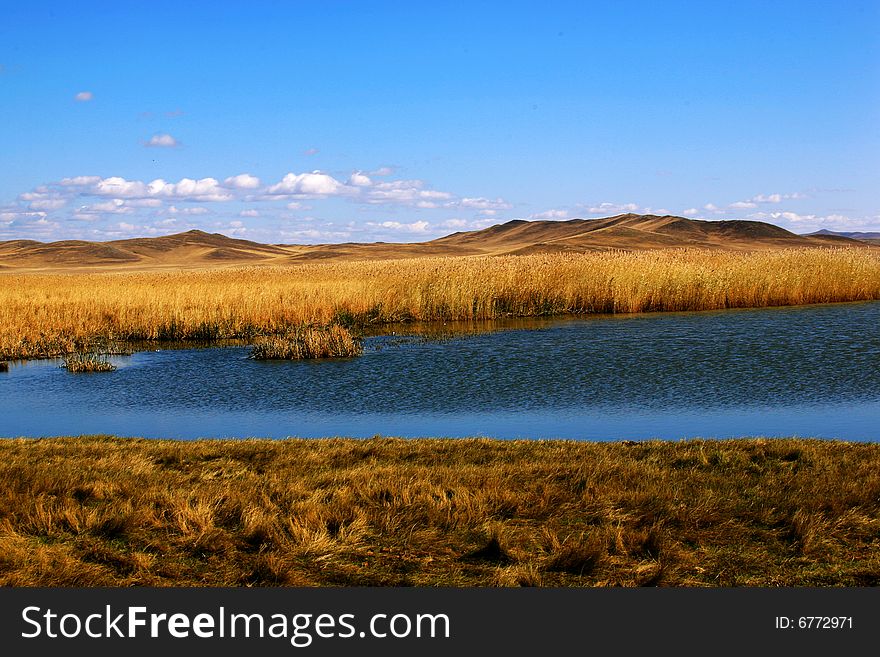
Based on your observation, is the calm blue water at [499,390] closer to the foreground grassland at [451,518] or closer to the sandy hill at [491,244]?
the foreground grassland at [451,518]

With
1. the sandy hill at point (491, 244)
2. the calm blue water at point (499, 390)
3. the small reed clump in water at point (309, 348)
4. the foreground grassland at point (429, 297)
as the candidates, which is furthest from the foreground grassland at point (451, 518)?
the sandy hill at point (491, 244)

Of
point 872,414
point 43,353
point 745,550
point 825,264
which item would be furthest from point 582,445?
point 825,264

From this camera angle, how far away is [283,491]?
6.57 metres

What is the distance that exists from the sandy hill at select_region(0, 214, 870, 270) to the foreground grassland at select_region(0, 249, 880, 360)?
53.5 m

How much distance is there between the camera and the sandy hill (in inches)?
3932

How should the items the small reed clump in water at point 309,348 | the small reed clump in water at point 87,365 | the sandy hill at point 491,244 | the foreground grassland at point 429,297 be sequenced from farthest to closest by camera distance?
the sandy hill at point 491,244, the foreground grassland at point 429,297, the small reed clump in water at point 309,348, the small reed clump in water at point 87,365

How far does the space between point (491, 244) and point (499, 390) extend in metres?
125

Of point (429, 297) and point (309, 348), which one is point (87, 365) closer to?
point (309, 348)

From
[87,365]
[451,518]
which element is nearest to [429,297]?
[87,365]

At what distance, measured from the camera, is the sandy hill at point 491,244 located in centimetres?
9988

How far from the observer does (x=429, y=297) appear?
81.3 feet

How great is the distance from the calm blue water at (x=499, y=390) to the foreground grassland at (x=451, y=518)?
2736 mm

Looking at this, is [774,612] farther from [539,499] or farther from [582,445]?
[582,445]

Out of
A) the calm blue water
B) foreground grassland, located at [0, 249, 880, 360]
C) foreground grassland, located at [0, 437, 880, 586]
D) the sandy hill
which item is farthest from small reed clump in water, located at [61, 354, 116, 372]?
the sandy hill
